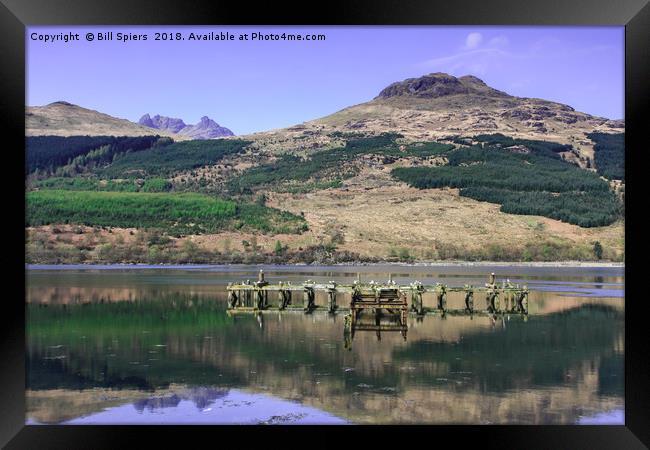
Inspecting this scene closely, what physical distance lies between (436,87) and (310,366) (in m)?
133

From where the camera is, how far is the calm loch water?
1400 centimetres

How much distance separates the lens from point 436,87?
145750 millimetres

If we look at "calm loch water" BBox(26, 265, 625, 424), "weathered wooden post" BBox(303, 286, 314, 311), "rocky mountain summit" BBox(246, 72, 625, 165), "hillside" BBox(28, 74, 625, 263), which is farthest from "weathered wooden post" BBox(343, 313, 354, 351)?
"rocky mountain summit" BBox(246, 72, 625, 165)

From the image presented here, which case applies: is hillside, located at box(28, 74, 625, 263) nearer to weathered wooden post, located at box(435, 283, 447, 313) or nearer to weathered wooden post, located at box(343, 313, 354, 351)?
weathered wooden post, located at box(435, 283, 447, 313)

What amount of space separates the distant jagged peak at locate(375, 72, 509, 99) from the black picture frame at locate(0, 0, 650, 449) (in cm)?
13445

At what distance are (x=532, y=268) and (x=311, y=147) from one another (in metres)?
53.9

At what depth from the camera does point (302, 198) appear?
80250 millimetres
